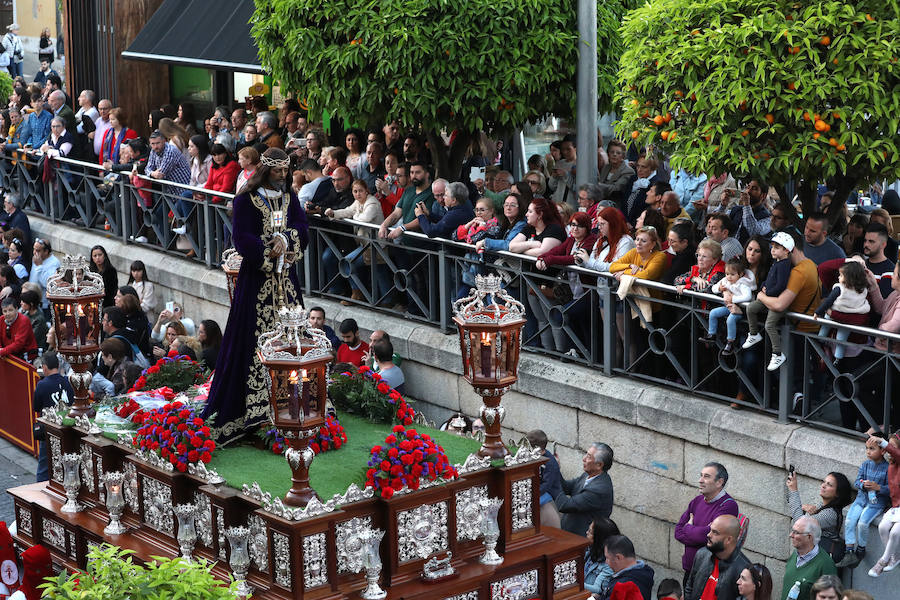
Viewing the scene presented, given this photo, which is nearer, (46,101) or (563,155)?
(563,155)

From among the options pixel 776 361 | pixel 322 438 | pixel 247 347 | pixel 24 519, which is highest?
pixel 247 347

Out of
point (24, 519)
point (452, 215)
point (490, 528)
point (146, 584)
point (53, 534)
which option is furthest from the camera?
point (452, 215)

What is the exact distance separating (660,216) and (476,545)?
12.5 feet

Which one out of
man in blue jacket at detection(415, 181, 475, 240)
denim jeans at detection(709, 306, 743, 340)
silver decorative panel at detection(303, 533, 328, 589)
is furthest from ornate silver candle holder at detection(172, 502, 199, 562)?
man in blue jacket at detection(415, 181, 475, 240)

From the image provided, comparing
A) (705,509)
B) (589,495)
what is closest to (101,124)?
(589,495)

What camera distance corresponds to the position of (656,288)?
1221 cm

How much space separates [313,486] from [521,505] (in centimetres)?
156

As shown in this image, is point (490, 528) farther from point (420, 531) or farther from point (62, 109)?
point (62, 109)

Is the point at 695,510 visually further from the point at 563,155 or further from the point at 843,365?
the point at 563,155

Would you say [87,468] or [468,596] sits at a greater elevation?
[87,468]

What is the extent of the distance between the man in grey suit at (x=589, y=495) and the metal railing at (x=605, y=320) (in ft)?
3.85

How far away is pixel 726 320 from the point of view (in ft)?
38.3

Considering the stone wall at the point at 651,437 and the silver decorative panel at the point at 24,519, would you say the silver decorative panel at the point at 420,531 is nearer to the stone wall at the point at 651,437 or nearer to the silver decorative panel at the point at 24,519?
the stone wall at the point at 651,437

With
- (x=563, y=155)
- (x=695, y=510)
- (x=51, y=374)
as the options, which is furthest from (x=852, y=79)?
(x=51, y=374)
